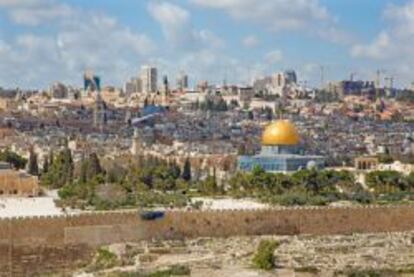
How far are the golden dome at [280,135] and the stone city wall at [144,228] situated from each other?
21167 mm

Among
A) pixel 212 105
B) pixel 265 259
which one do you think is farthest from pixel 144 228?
pixel 212 105

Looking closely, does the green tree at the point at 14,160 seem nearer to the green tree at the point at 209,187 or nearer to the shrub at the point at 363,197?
the green tree at the point at 209,187

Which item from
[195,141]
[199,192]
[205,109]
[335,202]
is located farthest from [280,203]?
[205,109]

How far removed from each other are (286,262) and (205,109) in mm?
116944

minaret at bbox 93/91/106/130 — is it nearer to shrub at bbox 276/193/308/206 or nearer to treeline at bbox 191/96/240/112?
treeline at bbox 191/96/240/112

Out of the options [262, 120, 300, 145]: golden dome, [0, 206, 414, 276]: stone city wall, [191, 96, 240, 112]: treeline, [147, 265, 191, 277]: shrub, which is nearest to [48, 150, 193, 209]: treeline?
[0, 206, 414, 276]: stone city wall

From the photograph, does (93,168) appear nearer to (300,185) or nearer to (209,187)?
(209,187)

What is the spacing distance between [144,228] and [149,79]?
147024mm

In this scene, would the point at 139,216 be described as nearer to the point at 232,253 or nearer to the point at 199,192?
the point at 232,253

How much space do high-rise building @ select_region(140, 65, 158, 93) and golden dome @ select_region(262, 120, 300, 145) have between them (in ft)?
386

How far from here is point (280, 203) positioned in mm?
50844

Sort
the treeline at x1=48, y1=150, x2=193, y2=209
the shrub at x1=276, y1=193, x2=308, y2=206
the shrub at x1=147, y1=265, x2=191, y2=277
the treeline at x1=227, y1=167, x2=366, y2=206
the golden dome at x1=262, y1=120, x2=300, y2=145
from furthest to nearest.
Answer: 1. the golden dome at x1=262, y1=120, x2=300, y2=145
2. the treeline at x1=227, y1=167, x2=366, y2=206
3. the shrub at x1=276, y1=193, x2=308, y2=206
4. the treeline at x1=48, y1=150, x2=193, y2=209
5. the shrub at x1=147, y1=265, x2=191, y2=277

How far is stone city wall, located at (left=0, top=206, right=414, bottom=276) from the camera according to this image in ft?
129

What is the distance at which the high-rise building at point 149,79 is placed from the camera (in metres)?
189
